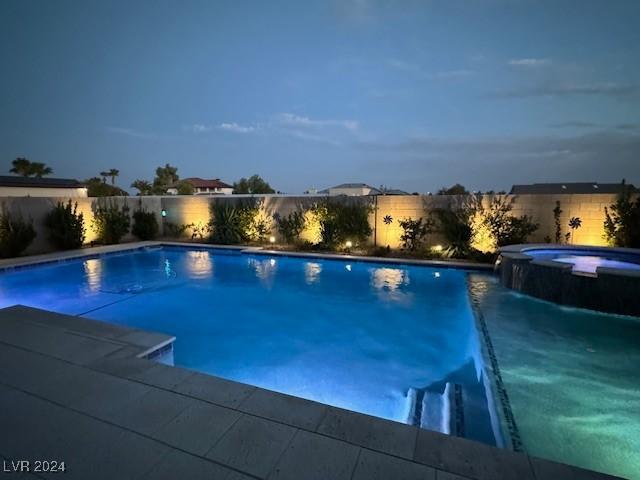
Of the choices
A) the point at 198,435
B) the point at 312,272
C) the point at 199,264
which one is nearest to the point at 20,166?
the point at 199,264

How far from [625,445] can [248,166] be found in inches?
1793

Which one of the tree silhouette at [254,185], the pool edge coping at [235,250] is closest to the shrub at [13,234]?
the pool edge coping at [235,250]

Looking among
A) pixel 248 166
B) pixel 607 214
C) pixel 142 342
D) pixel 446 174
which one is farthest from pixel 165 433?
pixel 248 166

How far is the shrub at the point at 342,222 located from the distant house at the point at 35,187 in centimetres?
1840

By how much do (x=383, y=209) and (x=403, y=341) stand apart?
6.22 m

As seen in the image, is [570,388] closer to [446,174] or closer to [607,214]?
[607,214]

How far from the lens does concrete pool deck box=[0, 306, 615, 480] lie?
1.50 m

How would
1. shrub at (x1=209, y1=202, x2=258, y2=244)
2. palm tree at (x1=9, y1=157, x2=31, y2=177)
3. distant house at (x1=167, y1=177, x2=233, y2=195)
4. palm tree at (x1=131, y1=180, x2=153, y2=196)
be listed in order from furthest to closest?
distant house at (x1=167, y1=177, x2=233, y2=195) → palm tree at (x1=131, y1=180, x2=153, y2=196) → palm tree at (x1=9, y1=157, x2=31, y2=177) → shrub at (x1=209, y1=202, x2=258, y2=244)

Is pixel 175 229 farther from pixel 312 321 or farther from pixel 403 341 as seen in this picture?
pixel 403 341

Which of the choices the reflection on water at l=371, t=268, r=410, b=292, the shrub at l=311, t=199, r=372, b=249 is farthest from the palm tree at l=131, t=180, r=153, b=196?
the reflection on water at l=371, t=268, r=410, b=292

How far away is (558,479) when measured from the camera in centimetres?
143

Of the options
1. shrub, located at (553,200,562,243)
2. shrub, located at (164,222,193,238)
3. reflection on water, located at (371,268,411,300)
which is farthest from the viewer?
shrub, located at (164,222,193,238)

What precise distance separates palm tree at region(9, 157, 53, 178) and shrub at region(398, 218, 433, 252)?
Answer: 42.2 meters

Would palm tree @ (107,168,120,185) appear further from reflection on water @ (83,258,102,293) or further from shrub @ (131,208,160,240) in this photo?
reflection on water @ (83,258,102,293)
